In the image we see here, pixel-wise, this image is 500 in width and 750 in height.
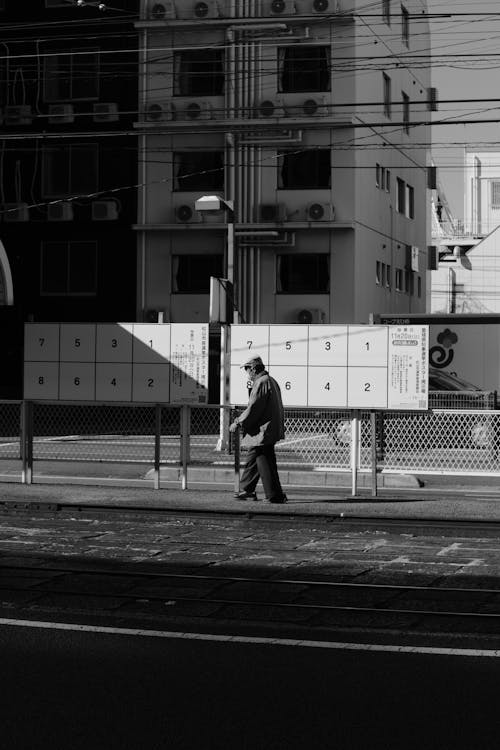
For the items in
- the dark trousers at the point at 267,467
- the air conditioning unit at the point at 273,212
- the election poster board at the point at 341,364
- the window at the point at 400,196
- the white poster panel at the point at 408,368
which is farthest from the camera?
the window at the point at 400,196

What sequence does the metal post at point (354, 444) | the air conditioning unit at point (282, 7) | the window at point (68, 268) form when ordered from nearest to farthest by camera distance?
the metal post at point (354, 444)
the air conditioning unit at point (282, 7)
the window at point (68, 268)

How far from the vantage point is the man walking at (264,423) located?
1538 centimetres

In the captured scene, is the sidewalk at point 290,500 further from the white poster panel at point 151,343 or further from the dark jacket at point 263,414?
the white poster panel at point 151,343

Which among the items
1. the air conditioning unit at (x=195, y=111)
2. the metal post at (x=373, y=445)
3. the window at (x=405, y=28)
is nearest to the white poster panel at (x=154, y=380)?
the metal post at (x=373, y=445)

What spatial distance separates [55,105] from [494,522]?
32487 mm

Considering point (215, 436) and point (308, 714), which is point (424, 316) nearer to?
point (215, 436)

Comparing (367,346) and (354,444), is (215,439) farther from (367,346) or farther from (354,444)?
(354,444)

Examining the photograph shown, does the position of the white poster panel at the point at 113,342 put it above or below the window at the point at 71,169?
below

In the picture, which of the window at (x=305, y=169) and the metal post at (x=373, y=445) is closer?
the metal post at (x=373, y=445)

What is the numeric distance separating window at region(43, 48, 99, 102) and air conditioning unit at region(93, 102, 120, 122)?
68cm

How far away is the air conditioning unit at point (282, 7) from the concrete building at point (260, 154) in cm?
3

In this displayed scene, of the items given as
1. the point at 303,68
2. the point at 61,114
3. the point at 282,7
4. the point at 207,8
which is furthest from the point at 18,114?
the point at 303,68

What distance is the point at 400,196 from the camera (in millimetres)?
48094

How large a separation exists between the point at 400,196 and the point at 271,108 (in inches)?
341
